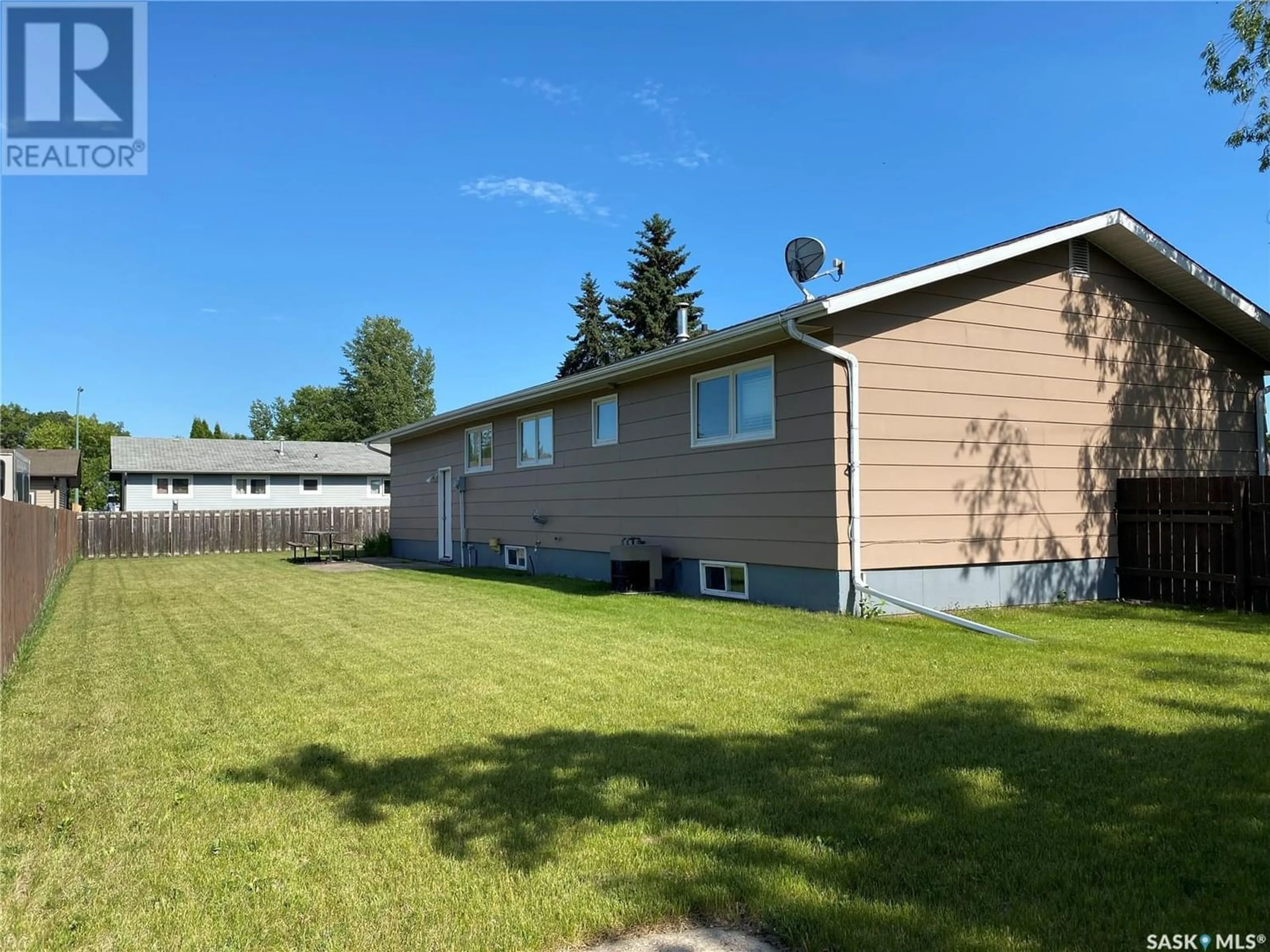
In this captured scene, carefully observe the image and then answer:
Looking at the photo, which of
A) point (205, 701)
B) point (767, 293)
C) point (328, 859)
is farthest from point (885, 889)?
point (767, 293)

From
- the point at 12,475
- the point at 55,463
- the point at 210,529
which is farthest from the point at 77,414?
the point at 12,475

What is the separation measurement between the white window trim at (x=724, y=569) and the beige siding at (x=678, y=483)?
4.2 inches

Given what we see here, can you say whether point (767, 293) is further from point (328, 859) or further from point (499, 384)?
point (328, 859)

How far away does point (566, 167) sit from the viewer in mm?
17734

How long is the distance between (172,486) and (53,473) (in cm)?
650

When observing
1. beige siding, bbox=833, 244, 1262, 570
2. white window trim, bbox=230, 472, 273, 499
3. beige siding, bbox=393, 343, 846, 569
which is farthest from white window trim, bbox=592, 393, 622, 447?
white window trim, bbox=230, 472, 273, 499

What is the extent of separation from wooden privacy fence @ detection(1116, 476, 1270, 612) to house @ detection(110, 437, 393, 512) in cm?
2747

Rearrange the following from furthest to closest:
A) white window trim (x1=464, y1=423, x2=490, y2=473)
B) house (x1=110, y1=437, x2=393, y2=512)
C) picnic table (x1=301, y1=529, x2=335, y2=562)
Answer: house (x1=110, y1=437, x2=393, y2=512)
picnic table (x1=301, y1=529, x2=335, y2=562)
white window trim (x1=464, y1=423, x2=490, y2=473)

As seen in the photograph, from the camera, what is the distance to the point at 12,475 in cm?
1215

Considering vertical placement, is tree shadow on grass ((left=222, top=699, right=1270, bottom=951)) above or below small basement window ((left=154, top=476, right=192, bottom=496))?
below

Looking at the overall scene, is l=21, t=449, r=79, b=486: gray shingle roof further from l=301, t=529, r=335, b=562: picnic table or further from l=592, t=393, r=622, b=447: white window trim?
l=592, t=393, r=622, b=447: white window trim

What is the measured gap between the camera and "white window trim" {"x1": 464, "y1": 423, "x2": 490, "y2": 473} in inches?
658

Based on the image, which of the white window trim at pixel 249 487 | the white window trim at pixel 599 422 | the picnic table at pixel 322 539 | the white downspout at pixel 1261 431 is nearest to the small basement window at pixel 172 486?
the white window trim at pixel 249 487

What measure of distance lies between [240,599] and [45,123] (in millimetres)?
6867
